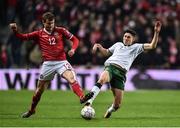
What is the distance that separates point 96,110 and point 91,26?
10.8 metres

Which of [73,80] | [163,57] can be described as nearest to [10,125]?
[73,80]

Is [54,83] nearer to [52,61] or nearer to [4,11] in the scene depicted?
[4,11]

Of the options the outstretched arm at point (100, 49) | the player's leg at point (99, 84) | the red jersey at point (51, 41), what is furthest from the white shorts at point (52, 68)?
the player's leg at point (99, 84)

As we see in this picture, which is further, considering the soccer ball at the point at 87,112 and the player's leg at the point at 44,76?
the player's leg at the point at 44,76

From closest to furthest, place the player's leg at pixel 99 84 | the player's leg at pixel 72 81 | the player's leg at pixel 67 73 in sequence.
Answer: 1. the player's leg at pixel 99 84
2. the player's leg at pixel 72 81
3. the player's leg at pixel 67 73

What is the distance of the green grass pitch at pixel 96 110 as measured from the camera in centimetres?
1327

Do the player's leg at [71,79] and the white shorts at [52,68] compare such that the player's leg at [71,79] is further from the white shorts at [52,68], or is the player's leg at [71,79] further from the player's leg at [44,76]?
the player's leg at [44,76]

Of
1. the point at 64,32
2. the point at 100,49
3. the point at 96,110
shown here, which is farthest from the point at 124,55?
the point at 96,110

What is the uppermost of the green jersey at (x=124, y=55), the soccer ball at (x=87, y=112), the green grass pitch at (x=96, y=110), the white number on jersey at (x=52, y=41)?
the white number on jersey at (x=52, y=41)

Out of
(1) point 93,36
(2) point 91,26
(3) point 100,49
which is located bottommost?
(1) point 93,36

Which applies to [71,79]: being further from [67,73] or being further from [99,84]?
[99,84]

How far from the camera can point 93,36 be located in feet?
87.9

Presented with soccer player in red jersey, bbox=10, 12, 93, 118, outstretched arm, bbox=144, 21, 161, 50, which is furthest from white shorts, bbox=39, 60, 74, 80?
outstretched arm, bbox=144, 21, 161, 50

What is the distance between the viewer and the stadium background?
1024 inches
